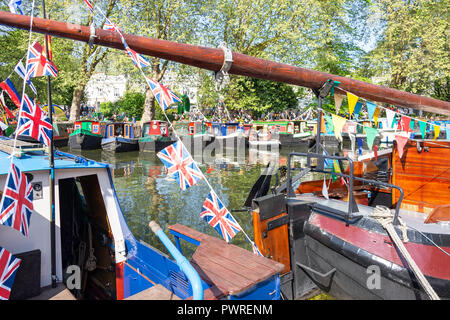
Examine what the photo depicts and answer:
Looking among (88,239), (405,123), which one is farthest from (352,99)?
(88,239)

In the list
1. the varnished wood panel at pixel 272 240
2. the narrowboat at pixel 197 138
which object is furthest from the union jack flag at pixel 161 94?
the narrowboat at pixel 197 138

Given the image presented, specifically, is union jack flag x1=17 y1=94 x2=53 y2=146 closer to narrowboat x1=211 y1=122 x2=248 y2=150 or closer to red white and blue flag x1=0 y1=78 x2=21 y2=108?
red white and blue flag x1=0 y1=78 x2=21 y2=108

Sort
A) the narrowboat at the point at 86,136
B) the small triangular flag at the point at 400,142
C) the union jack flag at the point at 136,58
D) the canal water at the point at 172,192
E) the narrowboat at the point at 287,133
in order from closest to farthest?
the union jack flag at the point at 136,58 → the small triangular flag at the point at 400,142 → the canal water at the point at 172,192 → the narrowboat at the point at 86,136 → the narrowboat at the point at 287,133

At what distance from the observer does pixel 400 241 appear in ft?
12.2

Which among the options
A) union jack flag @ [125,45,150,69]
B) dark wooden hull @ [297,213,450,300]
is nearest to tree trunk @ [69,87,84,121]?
union jack flag @ [125,45,150,69]

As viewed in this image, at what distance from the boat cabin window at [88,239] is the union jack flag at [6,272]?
181 cm

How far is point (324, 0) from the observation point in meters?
27.3

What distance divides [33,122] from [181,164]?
1589mm

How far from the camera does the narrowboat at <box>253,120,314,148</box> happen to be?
2616cm

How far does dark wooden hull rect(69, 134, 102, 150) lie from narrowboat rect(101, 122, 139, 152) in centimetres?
73

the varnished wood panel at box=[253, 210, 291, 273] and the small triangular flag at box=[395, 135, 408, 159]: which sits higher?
the small triangular flag at box=[395, 135, 408, 159]

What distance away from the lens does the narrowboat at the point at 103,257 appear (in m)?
2.74

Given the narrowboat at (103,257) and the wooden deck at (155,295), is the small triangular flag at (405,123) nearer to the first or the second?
the narrowboat at (103,257)
